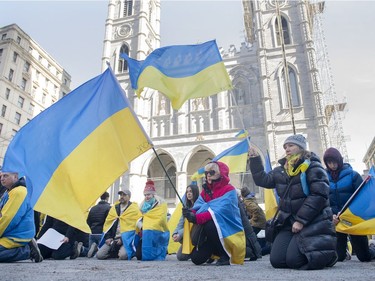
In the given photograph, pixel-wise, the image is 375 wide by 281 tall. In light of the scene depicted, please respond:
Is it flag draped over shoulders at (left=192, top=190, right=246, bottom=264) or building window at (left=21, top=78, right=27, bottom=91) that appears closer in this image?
flag draped over shoulders at (left=192, top=190, right=246, bottom=264)

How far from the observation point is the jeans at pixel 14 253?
3.96m

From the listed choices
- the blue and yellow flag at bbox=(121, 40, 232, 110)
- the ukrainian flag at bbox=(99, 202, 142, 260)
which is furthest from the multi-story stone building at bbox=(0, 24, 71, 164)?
the blue and yellow flag at bbox=(121, 40, 232, 110)

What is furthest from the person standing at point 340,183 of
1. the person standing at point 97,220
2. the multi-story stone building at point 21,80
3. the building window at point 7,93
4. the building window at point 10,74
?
the building window at point 10,74

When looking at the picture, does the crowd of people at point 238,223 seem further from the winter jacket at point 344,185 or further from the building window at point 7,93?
the building window at point 7,93

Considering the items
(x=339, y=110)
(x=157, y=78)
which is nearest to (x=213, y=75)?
(x=157, y=78)

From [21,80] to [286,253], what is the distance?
1345 inches

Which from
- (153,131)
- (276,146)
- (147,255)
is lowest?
(147,255)

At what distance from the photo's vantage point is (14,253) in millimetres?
4055

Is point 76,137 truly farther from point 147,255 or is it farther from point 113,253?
point 113,253

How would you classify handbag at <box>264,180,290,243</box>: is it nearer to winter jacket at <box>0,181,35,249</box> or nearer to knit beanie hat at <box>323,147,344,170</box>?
knit beanie hat at <box>323,147,344,170</box>

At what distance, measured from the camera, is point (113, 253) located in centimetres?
605

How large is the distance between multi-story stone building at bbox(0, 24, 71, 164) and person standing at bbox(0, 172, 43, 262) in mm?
27039

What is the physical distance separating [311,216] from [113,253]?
4.34 meters

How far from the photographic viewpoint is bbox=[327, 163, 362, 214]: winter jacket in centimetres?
426
